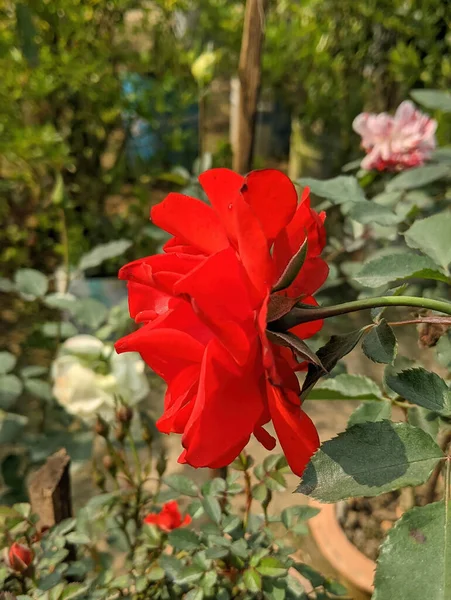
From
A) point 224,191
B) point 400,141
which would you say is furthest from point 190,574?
point 400,141

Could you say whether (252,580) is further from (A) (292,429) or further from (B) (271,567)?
(A) (292,429)

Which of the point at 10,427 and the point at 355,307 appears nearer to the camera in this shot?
the point at 355,307

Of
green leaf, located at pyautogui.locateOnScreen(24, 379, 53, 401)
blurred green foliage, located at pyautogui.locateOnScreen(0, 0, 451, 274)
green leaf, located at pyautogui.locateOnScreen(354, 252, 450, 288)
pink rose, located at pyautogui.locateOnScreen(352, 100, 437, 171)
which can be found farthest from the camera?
blurred green foliage, located at pyautogui.locateOnScreen(0, 0, 451, 274)

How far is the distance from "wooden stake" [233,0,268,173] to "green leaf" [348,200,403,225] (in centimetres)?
54

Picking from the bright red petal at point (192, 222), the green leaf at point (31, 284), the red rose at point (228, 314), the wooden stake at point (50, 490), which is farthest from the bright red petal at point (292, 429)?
the green leaf at point (31, 284)

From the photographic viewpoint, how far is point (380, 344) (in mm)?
384

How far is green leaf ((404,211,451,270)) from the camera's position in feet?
1.80

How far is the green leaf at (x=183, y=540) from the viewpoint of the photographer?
1.92 ft

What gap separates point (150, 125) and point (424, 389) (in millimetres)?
2152

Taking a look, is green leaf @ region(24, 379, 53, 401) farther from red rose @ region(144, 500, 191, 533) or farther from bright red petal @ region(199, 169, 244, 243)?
bright red petal @ region(199, 169, 244, 243)

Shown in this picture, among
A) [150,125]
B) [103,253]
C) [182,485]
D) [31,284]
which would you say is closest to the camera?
[182,485]

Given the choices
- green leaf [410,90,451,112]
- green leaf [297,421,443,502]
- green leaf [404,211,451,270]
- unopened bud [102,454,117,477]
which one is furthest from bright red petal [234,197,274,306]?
green leaf [410,90,451,112]

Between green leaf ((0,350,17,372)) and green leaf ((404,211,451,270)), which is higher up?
green leaf ((404,211,451,270))

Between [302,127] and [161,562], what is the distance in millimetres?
2399
